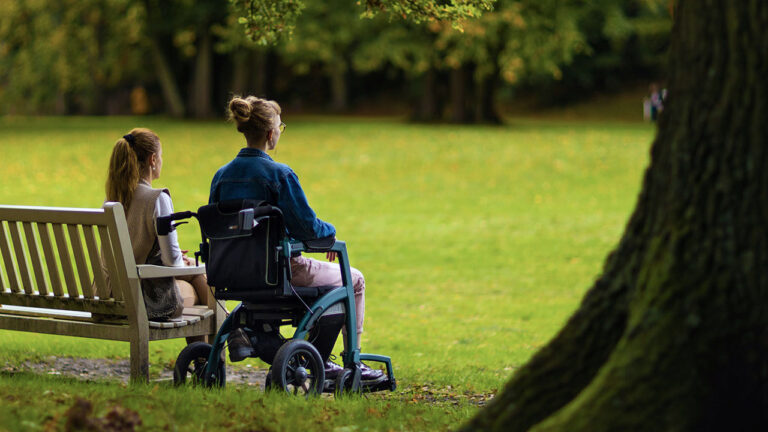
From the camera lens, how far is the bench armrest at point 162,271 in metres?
5.61

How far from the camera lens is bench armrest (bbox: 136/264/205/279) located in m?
5.61

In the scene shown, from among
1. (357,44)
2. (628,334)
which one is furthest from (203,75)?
(628,334)

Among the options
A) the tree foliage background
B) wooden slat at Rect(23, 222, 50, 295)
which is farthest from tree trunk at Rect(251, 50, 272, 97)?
wooden slat at Rect(23, 222, 50, 295)

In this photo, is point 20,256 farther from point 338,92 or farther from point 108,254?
point 338,92

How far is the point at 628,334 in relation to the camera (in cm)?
367

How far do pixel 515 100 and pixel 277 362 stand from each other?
5999 cm

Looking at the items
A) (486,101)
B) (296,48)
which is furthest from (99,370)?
(486,101)

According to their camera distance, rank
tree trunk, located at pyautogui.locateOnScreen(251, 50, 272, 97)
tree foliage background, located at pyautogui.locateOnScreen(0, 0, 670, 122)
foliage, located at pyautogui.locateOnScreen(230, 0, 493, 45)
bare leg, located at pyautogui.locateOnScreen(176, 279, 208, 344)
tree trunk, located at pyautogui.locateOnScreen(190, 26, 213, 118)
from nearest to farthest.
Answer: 1. bare leg, located at pyautogui.locateOnScreen(176, 279, 208, 344)
2. foliage, located at pyautogui.locateOnScreen(230, 0, 493, 45)
3. tree foliage background, located at pyautogui.locateOnScreen(0, 0, 670, 122)
4. tree trunk, located at pyautogui.locateOnScreen(190, 26, 213, 118)
5. tree trunk, located at pyautogui.locateOnScreen(251, 50, 272, 97)

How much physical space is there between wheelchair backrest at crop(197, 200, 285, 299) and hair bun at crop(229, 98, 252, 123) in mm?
474

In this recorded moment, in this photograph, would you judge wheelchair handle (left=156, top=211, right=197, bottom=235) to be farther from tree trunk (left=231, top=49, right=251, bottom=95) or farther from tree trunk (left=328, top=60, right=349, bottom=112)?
tree trunk (left=328, top=60, right=349, bottom=112)

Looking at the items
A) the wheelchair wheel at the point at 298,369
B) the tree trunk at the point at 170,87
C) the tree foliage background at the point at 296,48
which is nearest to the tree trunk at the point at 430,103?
the tree foliage background at the point at 296,48

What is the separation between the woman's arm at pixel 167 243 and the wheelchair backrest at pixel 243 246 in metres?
0.49

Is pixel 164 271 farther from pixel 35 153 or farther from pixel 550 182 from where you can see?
pixel 35 153

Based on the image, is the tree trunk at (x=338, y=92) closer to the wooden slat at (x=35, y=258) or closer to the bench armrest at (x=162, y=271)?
the wooden slat at (x=35, y=258)
